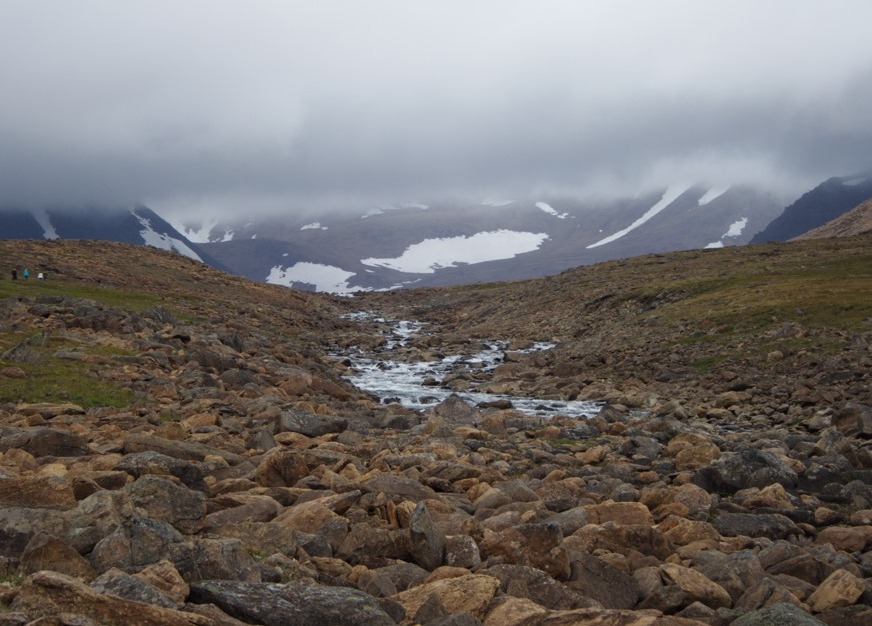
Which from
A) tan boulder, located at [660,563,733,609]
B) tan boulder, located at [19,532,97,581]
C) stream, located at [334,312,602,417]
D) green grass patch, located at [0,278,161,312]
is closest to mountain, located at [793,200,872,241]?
stream, located at [334,312,602,417]

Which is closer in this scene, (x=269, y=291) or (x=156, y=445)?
(x=156, y=445)

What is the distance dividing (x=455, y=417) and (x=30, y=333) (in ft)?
62.0

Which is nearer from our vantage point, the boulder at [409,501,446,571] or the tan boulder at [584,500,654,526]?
the boulder at [409,501,446,571]

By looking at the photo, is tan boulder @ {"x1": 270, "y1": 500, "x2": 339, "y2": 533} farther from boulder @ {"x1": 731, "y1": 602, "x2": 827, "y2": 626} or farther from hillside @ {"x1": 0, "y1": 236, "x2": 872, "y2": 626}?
boulder @ {"x1": 731, "y1": 602, "x2": 827, "y2": 626}

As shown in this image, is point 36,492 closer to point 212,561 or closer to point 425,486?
point 212,561

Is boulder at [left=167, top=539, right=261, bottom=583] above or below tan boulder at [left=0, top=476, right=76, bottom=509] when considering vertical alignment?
below

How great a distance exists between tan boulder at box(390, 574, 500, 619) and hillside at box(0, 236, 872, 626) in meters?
0.03

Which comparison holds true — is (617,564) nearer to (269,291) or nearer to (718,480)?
(718,480)

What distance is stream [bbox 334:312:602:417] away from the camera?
113ft

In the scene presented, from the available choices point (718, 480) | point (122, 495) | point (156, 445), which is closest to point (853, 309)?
point (718, 480)

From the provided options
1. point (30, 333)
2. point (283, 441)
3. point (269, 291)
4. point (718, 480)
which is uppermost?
point (269, 291)

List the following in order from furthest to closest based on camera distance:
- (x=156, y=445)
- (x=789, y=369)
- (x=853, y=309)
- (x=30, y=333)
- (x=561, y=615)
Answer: (x=853, y=309)
(x=789, y=369)
(x=30, y=333)
(x=156, y=445)
(x=561, y=615)

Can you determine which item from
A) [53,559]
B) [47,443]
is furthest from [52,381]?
[53,559]

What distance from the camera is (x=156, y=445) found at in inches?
617
